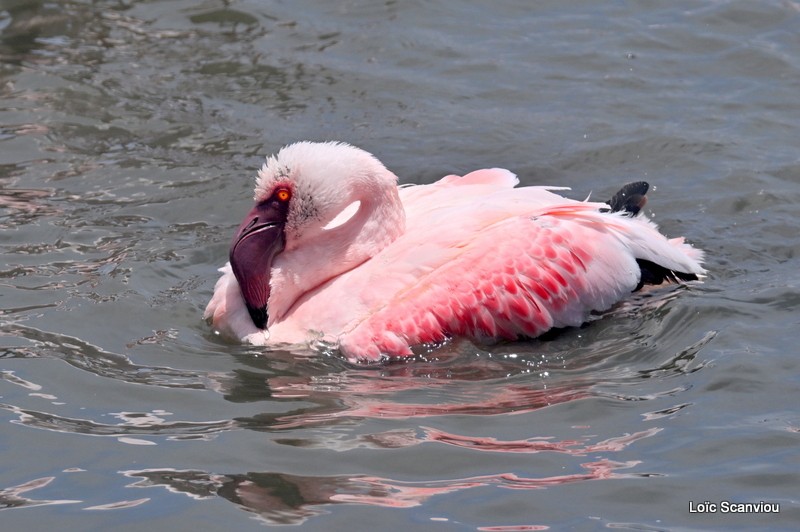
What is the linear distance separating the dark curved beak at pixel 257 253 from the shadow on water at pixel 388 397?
0.30 m

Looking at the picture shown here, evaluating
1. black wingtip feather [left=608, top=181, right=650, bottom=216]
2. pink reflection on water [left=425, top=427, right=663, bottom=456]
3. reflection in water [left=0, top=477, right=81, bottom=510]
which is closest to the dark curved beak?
pink reflection on water [left=425, top=427, right=663, bottom=456]

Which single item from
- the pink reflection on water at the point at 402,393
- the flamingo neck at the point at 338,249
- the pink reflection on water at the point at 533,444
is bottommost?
the pink reflection on water at the point at 402,393

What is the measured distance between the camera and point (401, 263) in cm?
687

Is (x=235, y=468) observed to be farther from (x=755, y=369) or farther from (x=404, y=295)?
(x=755, y=369)

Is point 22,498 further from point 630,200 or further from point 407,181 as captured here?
point 407,181

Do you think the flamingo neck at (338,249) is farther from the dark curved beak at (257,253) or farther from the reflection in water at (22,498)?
the reflection in water at (22,498)

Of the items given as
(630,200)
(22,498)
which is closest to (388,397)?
(22,498)

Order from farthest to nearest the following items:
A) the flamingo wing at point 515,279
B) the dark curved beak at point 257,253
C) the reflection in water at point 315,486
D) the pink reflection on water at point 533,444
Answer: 1. the dark curved beak at point 257,253
2. the flamingo wing at point 515,279
3. the pink reflection on water at point 533,444
4. the reflection in water at point 315,486

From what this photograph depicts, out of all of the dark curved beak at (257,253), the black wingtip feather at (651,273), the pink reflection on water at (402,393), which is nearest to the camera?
the pink reflection on water at (402,393)

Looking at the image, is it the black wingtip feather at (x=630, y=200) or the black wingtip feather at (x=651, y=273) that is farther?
the black wingtip feather at (x=630, y=200)

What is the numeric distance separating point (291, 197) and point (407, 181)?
9.03 ft

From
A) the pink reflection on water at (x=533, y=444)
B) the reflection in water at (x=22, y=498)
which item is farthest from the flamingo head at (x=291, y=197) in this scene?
the reflection in water at (x=22, y=498)

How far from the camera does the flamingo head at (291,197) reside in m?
6.98

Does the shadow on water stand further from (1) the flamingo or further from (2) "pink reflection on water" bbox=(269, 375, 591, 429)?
(1) the flamingo
